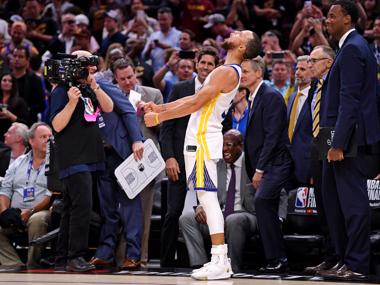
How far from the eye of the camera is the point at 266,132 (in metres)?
8.64

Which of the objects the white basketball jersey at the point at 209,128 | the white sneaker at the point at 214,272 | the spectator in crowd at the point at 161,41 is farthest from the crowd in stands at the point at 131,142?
the white basketball jersey at the point at 209,128

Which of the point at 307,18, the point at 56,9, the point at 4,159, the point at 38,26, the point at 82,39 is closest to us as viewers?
the point at 4,159

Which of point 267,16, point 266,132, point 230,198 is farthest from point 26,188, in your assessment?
point 267,16

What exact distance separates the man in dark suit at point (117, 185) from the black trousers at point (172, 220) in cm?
28

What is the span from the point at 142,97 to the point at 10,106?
2.85m

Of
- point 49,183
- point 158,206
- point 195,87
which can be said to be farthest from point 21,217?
point 195,87

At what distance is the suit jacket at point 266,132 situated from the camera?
28.1 feet

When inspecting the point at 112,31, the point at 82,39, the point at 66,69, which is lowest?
the point at 66,69

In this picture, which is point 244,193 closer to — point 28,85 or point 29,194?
point 29,194

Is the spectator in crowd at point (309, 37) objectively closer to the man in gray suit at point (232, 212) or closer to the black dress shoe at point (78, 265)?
the man in gray suit at point (232, 212)

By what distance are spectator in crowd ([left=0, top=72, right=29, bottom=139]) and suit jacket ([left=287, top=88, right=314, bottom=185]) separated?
4.33 metres

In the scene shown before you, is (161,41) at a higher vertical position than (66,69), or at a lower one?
higher

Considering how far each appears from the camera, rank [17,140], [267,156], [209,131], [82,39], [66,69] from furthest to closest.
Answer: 1. [82,39]
2. [17,140]
3. [267,156]
4. [66,69]
5. [209,131]

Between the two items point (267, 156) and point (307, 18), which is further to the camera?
point (307, 18)
